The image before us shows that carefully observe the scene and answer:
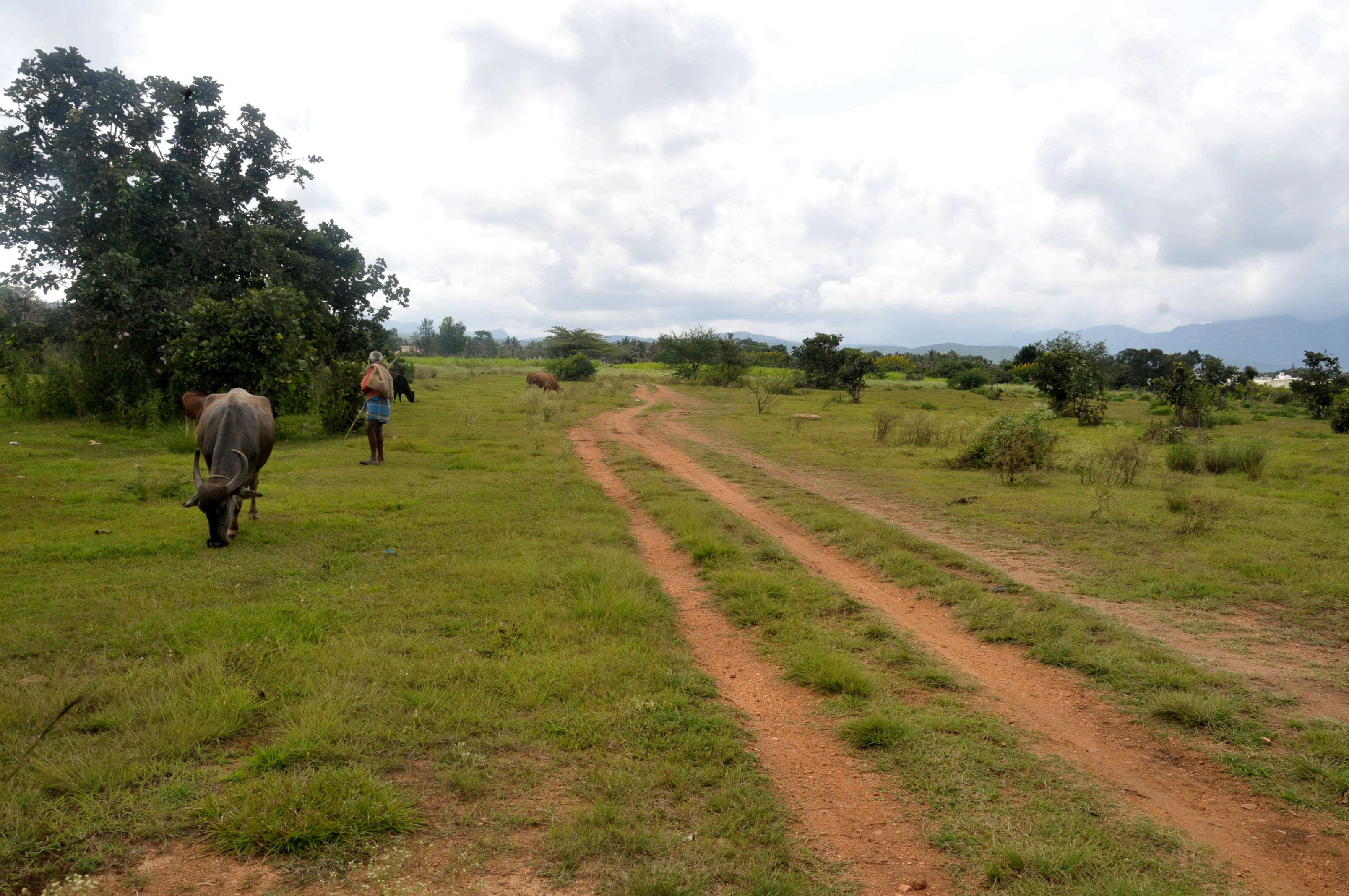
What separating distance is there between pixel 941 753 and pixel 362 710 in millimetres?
3519

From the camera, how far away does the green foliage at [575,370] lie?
53094mm

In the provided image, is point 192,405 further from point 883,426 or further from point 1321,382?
point 1321,382

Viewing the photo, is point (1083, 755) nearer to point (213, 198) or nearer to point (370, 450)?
point (370, 450)

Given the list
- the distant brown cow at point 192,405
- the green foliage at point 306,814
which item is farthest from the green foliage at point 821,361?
the green foliage at point 306,814

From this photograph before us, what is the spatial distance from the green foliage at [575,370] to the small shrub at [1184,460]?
132 feet

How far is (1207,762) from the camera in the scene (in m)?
4.23

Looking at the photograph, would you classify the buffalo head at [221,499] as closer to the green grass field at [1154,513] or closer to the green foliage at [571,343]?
the green grass field at [1154,513]

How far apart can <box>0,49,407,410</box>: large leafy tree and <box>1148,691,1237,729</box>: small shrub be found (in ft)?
57.0

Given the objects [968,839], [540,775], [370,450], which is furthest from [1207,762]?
[370,450]

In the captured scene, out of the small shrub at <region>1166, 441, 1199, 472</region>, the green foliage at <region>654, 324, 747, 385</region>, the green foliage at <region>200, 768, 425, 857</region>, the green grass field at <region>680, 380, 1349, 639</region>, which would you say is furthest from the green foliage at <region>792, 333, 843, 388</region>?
the green foliage at <region>200, 768, 425, 857</region>

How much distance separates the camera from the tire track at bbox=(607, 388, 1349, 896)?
3336 millimetres

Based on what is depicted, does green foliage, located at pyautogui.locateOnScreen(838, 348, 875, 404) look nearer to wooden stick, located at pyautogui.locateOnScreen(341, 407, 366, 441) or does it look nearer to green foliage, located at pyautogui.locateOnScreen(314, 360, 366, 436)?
green foliage, located at pyautogui.locateOnScreen(314, 360, 366, 436)

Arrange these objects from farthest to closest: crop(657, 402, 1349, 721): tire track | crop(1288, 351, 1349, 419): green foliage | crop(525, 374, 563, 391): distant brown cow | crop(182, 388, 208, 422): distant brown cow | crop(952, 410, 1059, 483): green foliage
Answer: crop(525, 374, 563, 391): distant brown cow → crop(1288, 351, 1349, 419): green foliage → crop(952, 410, 1059, 483): green foliage → crop(182, 388, 208, 422): distant brown cow → crop(657, 402, 1349, 721): tire track

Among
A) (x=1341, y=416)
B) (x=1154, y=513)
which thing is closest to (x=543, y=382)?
(x=1154, y=513)
